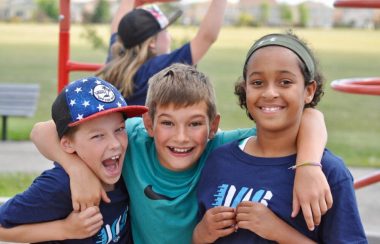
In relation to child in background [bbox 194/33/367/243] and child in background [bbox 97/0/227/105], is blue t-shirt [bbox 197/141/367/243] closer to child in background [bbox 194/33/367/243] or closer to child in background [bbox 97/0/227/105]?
child in background [bbox 194/33/367/243]

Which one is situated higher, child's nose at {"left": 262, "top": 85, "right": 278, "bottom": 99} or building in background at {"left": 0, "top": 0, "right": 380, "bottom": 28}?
child's nose at {"left": 262, "top": 85, "right": 278, "bottom": 99}

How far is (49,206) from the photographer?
230 cm

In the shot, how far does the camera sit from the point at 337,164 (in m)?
2.12

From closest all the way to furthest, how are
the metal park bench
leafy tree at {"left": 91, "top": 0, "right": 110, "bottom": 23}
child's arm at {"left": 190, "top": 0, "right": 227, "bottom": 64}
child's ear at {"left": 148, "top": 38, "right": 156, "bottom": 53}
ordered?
child's arm at {"left": 190, "top": 0, "right": 227, "bottom": 64}
child's ear at {"left": 148, "top": 38, "right": 156, "bottom": 53}
the metal park bench
leafy tree at {"left": 91, "top": 0, "right": 110, "bottom": 23}

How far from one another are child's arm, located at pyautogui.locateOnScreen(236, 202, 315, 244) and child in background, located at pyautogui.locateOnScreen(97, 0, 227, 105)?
162cm

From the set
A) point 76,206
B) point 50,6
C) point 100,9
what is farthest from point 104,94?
point 50,6

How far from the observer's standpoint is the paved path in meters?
5.31

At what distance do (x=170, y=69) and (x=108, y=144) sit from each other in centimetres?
39

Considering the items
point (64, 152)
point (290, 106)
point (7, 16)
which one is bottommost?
point (7, 16)

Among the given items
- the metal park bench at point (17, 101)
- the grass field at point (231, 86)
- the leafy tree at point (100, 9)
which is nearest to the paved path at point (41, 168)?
the grass field at point (231, 86)

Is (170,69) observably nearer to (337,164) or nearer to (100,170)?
(100,170)

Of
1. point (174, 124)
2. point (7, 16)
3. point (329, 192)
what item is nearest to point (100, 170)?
point (174, 124)

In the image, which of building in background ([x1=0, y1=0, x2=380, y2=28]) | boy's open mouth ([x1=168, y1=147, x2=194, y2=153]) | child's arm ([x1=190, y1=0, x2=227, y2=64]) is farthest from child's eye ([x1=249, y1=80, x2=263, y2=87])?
building in background ([x1=0, y1=0, x2=380, y2=28])

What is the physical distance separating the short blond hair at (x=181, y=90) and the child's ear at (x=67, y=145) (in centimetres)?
31
